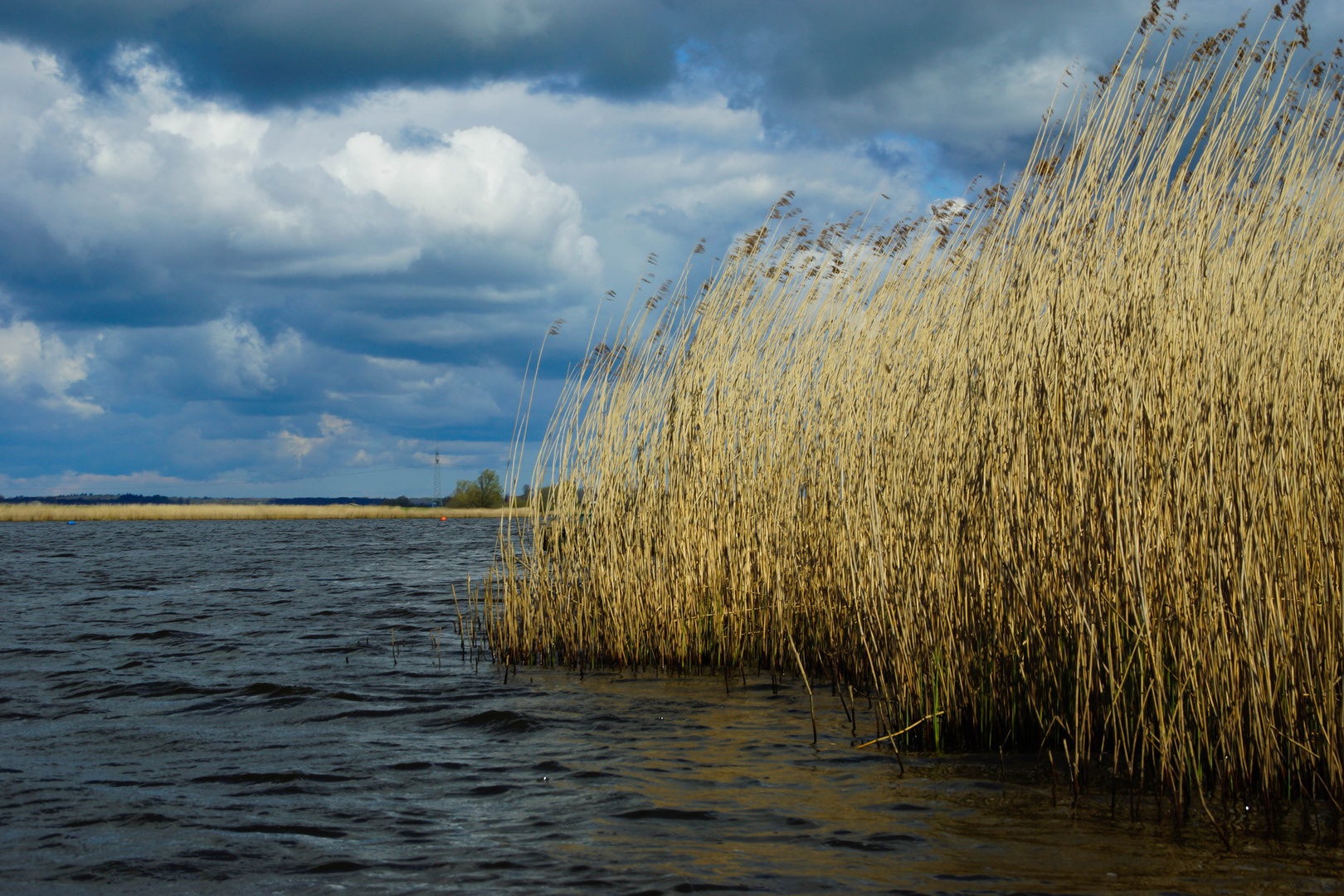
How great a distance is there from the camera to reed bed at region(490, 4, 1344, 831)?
2.65m


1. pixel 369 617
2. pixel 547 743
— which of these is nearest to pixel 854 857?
pixel 547 743

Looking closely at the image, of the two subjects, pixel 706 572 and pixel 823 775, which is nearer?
pixel 823 775

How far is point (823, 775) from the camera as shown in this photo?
3.39 m

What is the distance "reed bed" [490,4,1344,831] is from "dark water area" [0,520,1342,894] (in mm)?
284

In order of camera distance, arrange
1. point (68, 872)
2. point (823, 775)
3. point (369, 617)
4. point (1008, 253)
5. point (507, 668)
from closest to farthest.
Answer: point (68, 872) → point (823, 775) → point (1008, 253) → point (507, 668) → point (369, 617)

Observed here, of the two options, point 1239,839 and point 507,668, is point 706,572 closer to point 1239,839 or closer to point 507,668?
point 507,668

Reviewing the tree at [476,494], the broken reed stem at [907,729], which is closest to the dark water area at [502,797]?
the broken reed stem at [907,729]

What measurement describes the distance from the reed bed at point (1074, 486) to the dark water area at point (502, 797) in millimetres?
284

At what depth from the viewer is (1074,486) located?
3033 millimetres

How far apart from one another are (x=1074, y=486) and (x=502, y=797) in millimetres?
2370

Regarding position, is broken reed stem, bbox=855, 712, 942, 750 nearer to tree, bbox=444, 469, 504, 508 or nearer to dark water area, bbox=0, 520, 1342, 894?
dark water area, bbox=0, 520, 1342, 894

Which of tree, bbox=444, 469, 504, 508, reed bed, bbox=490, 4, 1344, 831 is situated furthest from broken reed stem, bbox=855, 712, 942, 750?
tree, bbox=444, 469, 504, 508

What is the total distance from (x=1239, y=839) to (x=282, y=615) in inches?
337

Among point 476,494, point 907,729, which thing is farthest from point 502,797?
point 476,494
